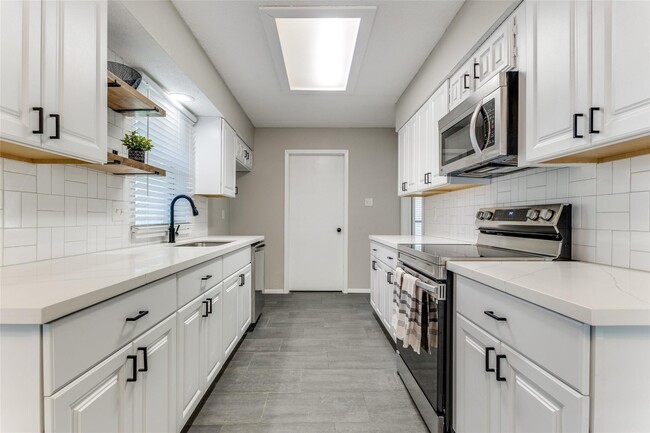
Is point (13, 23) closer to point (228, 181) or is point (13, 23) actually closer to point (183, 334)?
point (183, 334)

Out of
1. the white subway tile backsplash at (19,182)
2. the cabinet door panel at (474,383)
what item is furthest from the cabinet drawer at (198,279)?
the cabinet door panel at (474,383)

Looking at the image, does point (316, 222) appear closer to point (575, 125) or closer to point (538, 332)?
point (575, 125)

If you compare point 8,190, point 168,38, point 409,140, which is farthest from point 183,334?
point 409,140

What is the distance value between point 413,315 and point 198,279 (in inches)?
46.6

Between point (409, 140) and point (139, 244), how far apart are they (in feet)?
8.37

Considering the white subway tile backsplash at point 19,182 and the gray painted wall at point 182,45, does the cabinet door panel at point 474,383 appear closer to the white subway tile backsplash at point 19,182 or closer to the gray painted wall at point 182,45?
the white subway tile backsplash at point 19,182

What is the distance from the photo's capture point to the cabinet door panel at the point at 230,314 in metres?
2.26

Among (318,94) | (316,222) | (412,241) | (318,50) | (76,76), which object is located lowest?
(412,241)

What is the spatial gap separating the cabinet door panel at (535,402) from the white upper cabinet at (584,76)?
2.52 ft

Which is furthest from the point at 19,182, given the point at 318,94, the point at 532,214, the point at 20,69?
the point at 318,94

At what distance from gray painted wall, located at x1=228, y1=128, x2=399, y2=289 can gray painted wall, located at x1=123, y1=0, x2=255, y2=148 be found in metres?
1.37

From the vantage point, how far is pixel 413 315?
177 cm

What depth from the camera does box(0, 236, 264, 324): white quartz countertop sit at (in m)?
0.74

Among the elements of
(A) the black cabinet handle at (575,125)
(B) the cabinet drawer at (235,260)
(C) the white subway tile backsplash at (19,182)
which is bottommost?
(B) the cabinet drawer at (235,260)
